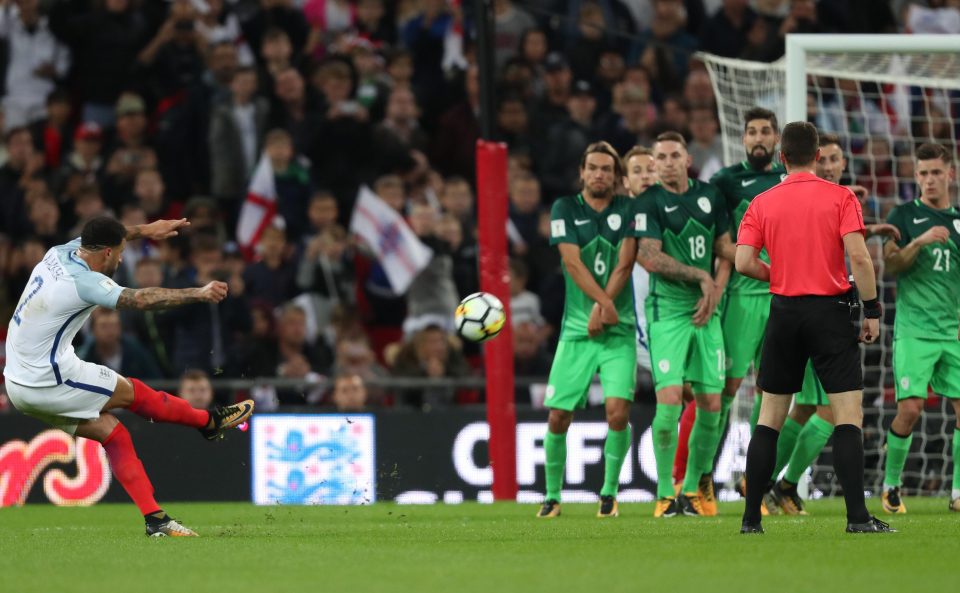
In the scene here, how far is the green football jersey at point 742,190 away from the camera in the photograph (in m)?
10.7

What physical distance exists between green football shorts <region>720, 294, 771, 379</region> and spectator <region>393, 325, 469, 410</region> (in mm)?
4188

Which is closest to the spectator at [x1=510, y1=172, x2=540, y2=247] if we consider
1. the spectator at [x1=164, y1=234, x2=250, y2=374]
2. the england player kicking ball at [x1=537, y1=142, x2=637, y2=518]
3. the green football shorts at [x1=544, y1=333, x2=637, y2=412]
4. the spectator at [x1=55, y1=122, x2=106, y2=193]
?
the spectator at [x1=164, y1=234, x2=250, y2=374]

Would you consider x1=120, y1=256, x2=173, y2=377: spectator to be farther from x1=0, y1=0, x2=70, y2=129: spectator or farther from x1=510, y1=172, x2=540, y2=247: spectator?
x1=510, y1=172, x2=540, y2=247: spectator

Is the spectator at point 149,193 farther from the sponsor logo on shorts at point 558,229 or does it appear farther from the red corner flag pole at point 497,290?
the sponsor logo on shorts at point 558,229

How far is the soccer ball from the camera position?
34.1ft

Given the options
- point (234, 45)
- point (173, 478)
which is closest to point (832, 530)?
point (173, 478)

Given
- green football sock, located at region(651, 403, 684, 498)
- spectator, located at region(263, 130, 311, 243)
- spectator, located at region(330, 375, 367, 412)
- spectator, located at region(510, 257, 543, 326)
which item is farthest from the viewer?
spectator, located at region(263, 130, 311, 243)

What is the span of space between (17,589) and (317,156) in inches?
420

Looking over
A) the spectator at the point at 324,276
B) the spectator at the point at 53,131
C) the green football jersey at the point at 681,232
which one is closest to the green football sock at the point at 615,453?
the green football jersey at the point at 681,232

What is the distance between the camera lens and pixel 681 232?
34.7 ft

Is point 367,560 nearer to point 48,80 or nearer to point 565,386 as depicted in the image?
point 565,386

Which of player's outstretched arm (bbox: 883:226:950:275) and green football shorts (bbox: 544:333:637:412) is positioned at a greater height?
player's outstretched arm (bbox: 883:226:950:275)

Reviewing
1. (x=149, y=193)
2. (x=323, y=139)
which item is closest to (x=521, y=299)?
(x=323, y=139)

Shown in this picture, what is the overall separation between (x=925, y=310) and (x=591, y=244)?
2334mm
